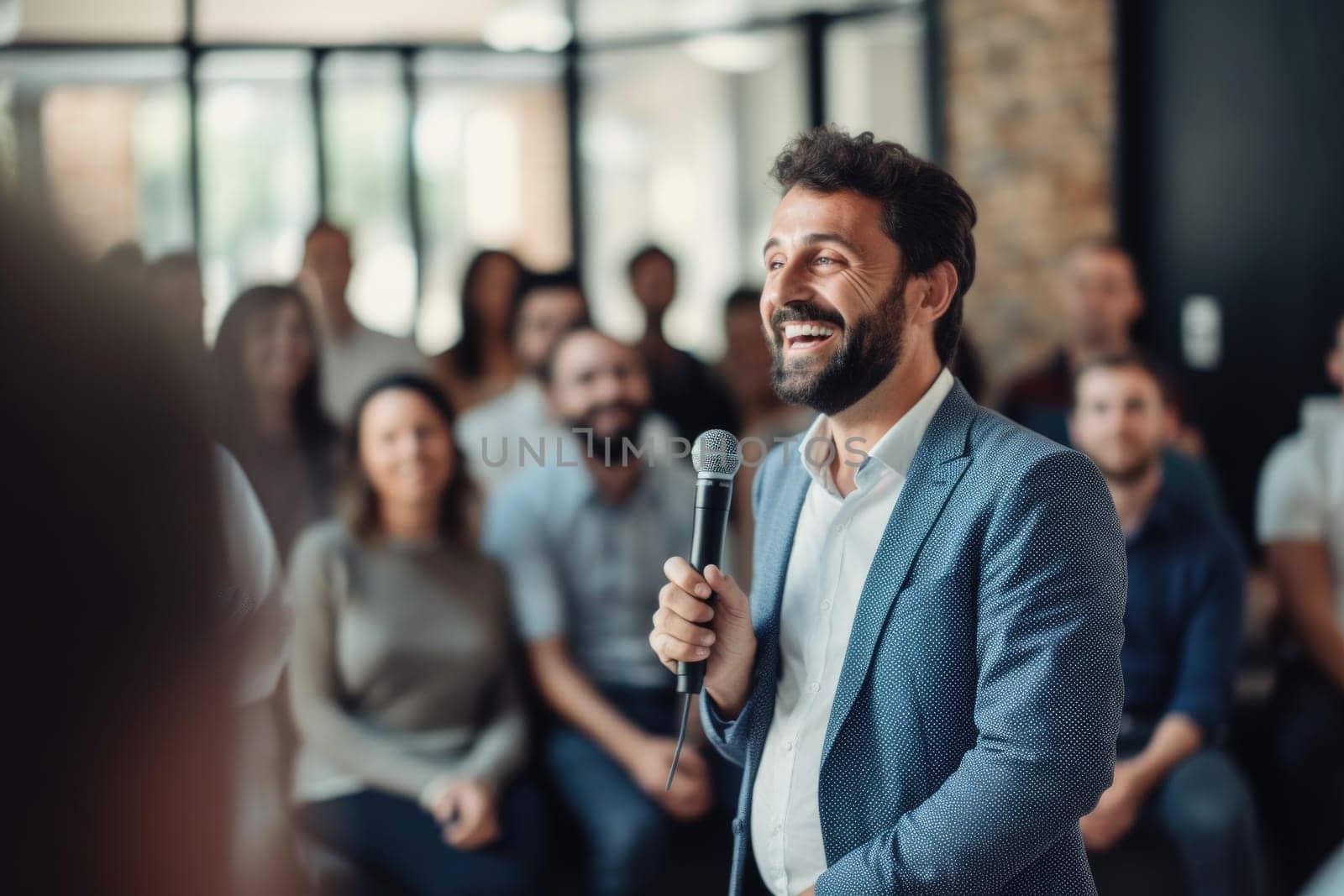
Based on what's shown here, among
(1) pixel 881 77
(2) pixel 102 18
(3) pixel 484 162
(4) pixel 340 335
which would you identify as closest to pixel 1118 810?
(4) pixel 340 335

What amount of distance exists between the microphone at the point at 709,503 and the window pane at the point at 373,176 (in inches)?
237

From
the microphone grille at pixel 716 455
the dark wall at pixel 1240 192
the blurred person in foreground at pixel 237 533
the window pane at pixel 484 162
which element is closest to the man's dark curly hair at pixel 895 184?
the microphone grille at pixel 716 455

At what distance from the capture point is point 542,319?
3.80 metres

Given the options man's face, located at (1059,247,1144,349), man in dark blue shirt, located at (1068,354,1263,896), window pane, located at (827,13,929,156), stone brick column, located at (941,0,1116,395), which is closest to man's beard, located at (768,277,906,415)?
man in dark blue shirt, located at (1068,354,1263,896)

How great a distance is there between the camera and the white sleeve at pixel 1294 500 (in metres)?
3.17

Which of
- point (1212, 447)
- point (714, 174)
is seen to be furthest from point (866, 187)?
point (714, 174)

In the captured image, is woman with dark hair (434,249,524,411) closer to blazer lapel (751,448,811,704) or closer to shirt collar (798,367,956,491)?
blazer lapel (751,448,811,704)

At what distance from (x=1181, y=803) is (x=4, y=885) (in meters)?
2.54

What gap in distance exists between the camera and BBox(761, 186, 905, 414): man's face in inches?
52.2

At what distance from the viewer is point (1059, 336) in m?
5.02

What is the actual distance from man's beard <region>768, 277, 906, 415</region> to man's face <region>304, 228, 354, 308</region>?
3221 mm

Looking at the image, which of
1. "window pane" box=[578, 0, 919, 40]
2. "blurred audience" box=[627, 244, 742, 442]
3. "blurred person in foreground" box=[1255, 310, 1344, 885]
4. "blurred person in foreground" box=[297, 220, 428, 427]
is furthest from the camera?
"window pane" box=[578, 0, 919, 40]

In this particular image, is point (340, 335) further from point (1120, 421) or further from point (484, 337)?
point (1120, 421)

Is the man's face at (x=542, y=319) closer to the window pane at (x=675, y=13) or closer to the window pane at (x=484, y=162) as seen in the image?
the window pane at (x=675, y=13)
